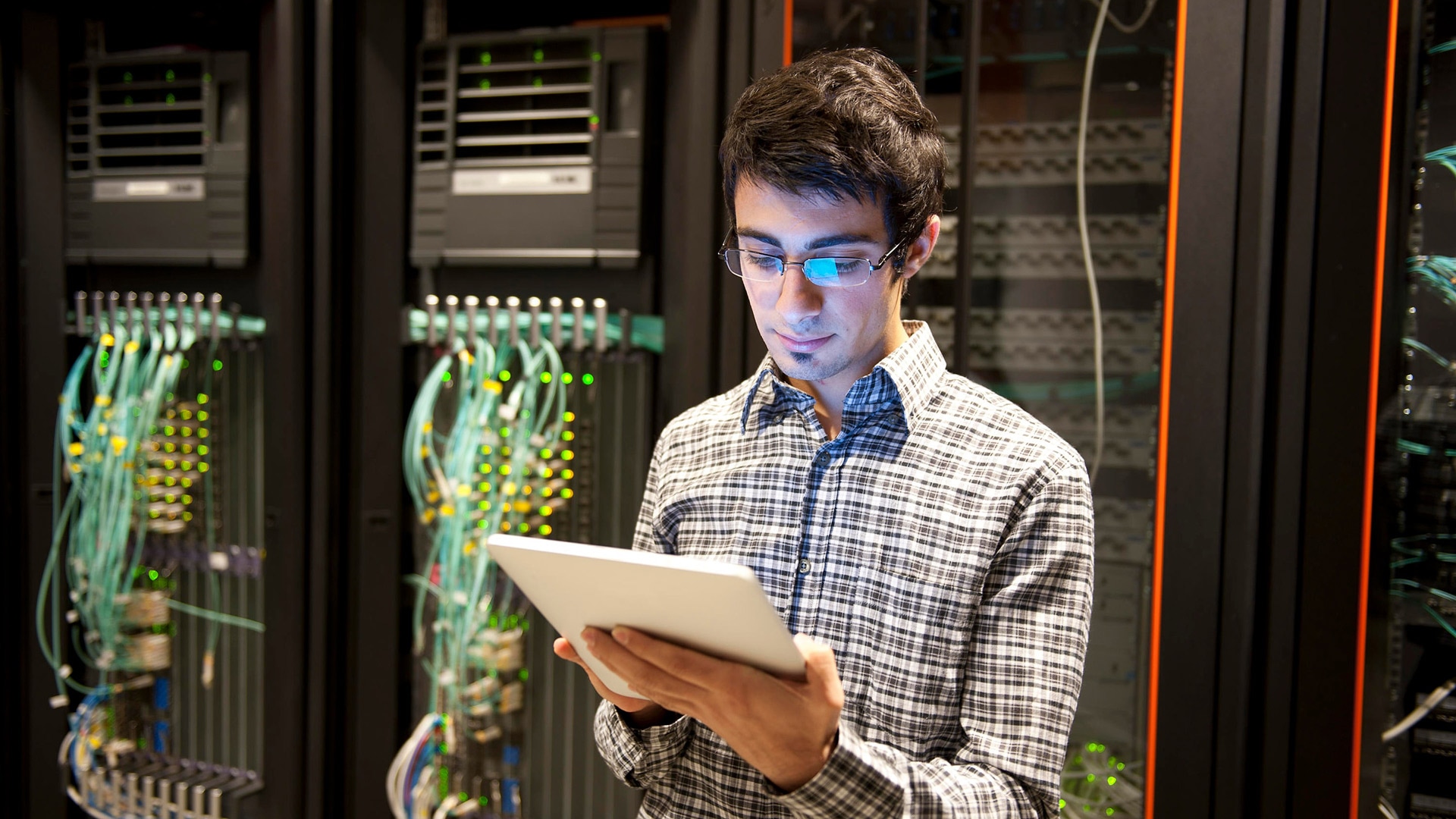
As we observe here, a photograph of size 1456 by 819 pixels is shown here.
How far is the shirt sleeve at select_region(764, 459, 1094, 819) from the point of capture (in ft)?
2.63

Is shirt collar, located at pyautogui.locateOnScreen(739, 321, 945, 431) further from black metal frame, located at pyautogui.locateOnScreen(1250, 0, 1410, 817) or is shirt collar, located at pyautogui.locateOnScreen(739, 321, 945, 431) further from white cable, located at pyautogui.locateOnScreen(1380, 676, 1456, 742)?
white cable, located at pyautogui.locateOnScreen(1380, 676, 1456, 742)

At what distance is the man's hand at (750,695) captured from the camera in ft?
2.54

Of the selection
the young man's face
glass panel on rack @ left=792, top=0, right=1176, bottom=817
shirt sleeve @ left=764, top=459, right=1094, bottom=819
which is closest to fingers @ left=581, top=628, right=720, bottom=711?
shirt sleeve @ left=764, top=459, right=1094, bottom=819

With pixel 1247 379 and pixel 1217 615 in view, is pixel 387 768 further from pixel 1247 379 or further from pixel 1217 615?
pixel 1247 379

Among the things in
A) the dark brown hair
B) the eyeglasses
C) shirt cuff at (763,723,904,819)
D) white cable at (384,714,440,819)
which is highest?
the dark brown hair

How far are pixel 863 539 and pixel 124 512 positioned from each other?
188 cm

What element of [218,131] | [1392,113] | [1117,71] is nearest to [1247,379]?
[1392,113]

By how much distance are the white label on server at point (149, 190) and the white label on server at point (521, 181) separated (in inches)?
23.9

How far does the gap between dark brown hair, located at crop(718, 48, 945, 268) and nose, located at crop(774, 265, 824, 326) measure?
73 millimetres

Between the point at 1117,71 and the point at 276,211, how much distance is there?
1477 mm

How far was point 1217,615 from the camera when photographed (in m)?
1.41

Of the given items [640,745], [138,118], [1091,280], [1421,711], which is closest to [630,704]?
[640,745]

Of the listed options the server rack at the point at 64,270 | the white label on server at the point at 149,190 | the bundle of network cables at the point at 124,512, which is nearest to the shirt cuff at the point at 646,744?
the server rack at the point at 64,270

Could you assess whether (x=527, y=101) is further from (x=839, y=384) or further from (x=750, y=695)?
(x=750, y=695)
